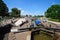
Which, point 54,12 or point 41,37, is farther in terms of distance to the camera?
point 54,12

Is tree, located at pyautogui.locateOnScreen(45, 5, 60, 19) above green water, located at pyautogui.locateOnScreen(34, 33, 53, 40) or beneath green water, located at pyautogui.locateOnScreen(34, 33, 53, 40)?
above

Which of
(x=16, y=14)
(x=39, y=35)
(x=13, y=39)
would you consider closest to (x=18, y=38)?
(x=13, y=39)

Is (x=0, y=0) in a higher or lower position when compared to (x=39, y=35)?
higher

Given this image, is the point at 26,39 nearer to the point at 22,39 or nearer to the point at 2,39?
the point at 22,39

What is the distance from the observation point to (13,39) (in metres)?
10.9

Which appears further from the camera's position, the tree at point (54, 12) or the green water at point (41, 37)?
the tree at point (54, 12)

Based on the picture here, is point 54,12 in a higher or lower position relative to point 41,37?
higher

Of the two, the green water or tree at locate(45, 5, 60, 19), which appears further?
tree at locate(45, 5, 60, 19)

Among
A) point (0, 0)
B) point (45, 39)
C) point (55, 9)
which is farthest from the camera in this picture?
point (55, 9)

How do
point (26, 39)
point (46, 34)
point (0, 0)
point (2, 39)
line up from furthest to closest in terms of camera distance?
1. point (0, 0)
2. point (46, 34)
3. point (2, 39)
4. point (26, 39)

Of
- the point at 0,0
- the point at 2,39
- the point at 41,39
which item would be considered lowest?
the point at 41,39

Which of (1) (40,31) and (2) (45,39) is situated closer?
(2) (45,39)

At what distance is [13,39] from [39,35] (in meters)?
7.74

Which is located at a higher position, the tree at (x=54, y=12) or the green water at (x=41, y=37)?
the tree at (x=54, y=12)
